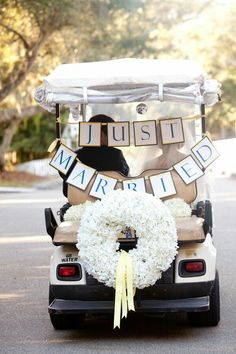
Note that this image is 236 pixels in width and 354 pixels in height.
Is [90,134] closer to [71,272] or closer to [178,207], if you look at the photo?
[178,207]

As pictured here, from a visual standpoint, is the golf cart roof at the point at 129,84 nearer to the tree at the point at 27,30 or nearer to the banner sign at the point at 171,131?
the banner sign at the point at 171,131

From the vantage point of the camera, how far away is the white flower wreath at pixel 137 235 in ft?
25.3

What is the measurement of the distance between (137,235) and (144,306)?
61cm

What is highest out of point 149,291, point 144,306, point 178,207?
point 178,207

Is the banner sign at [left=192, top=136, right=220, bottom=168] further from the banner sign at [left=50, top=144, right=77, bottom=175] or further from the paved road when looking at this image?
the paved road

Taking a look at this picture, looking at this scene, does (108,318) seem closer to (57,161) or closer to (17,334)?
(17,334)

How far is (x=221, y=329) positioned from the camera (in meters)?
8.41

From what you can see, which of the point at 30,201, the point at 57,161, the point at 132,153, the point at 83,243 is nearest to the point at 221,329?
the point at 83,243

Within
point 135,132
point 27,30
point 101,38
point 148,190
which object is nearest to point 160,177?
point 148,190

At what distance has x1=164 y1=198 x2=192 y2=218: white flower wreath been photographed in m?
8.59

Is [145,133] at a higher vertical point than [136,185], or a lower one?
higher

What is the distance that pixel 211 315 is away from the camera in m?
8.41

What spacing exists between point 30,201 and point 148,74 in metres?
19.2

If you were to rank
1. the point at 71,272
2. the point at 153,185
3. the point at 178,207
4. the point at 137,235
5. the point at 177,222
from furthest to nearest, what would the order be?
Answer: the point at 153,185
the point at 178,207
the point at 177,222
the point at 71,272
the point at 137,235
